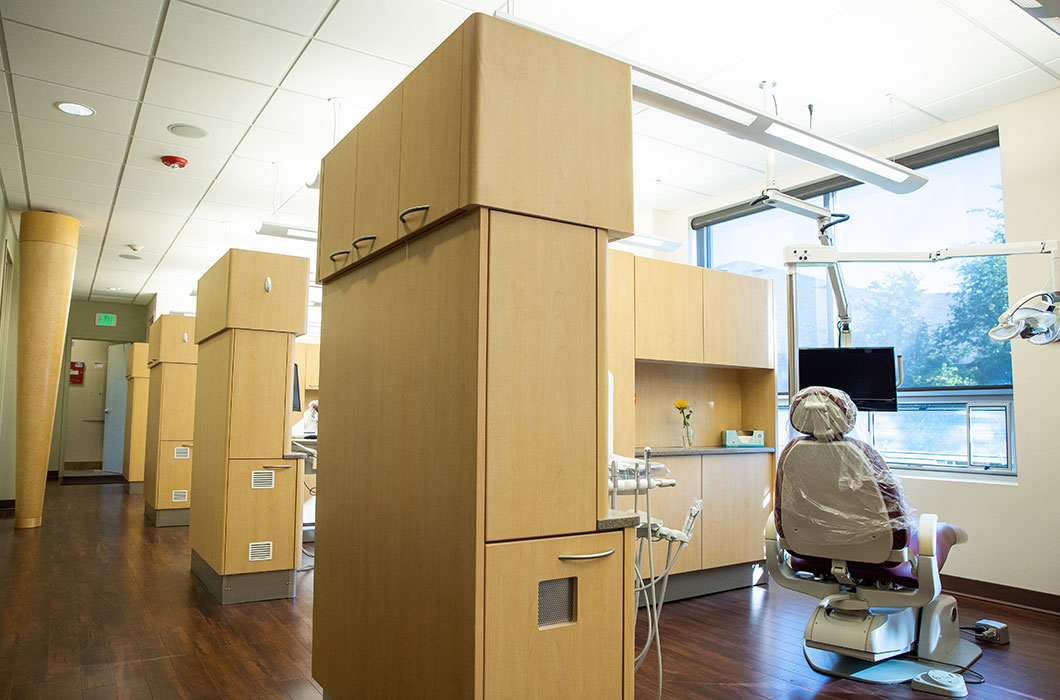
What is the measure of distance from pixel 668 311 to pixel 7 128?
4.86m

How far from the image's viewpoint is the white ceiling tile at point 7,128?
495cm

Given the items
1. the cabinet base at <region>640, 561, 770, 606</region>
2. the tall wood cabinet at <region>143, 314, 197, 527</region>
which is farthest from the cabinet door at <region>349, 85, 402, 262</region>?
the tall wood cabinet at <region>143, 314, 197, 527</region>

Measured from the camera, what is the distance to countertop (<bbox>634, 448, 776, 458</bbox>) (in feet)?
14.3

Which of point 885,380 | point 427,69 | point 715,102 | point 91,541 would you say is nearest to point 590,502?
point 427,69

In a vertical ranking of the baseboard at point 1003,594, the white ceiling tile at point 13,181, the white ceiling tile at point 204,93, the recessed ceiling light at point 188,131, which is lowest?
the baseboard at point 1003,594

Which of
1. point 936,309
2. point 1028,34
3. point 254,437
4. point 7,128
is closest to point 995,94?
point 1028,34

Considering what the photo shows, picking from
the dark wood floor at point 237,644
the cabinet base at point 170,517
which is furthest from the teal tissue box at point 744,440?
the cabinet base at point 170,517

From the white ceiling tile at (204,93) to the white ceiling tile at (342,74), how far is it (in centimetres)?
31

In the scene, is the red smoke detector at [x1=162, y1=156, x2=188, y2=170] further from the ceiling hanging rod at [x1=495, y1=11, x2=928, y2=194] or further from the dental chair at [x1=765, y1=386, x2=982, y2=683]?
the dental chair at [x1=765, y1=386, x2=982, y2=683]

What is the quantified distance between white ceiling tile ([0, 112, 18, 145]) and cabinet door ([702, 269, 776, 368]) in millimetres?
4902

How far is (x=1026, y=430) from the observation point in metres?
4.38

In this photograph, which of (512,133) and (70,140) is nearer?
(512,133)

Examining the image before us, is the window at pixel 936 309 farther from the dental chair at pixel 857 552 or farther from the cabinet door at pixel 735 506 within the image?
the dental chair at pixel 857 552

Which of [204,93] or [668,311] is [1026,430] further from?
[204,93]
